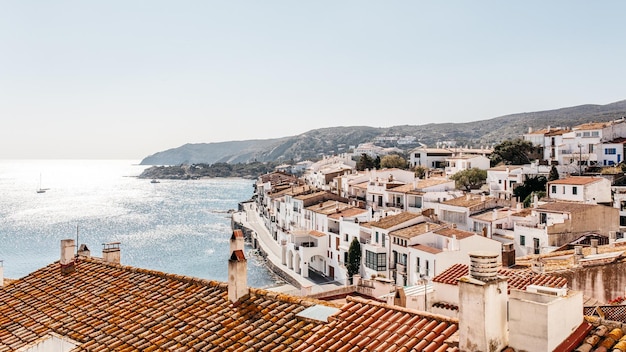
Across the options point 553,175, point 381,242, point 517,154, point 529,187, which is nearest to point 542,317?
point 381,242

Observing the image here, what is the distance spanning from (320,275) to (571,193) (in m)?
20.6

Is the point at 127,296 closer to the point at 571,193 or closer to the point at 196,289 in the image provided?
the point at 196,289

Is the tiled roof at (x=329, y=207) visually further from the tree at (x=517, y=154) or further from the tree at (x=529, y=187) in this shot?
the tree at (x=517, y=154)

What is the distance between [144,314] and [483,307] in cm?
547

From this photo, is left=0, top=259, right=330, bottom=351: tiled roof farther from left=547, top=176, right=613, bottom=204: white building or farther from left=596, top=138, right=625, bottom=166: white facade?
left=596, top=138, right=625, bottom=166: white facade

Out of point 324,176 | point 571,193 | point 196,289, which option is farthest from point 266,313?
point 324,176

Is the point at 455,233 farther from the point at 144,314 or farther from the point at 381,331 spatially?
the point at 381,331

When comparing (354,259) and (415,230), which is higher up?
(415,230)

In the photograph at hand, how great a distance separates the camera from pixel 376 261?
35.9 meters

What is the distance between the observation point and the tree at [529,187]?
1891 inches

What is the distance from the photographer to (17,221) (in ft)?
301

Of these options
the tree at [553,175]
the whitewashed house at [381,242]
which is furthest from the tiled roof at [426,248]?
the tree at [553,175]

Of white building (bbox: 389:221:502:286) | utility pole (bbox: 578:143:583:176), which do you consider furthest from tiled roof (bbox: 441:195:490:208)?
utility pole (bbox: 578:143:583:176)

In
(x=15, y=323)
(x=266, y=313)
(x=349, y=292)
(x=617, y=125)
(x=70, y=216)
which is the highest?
(x=617, y=125)
